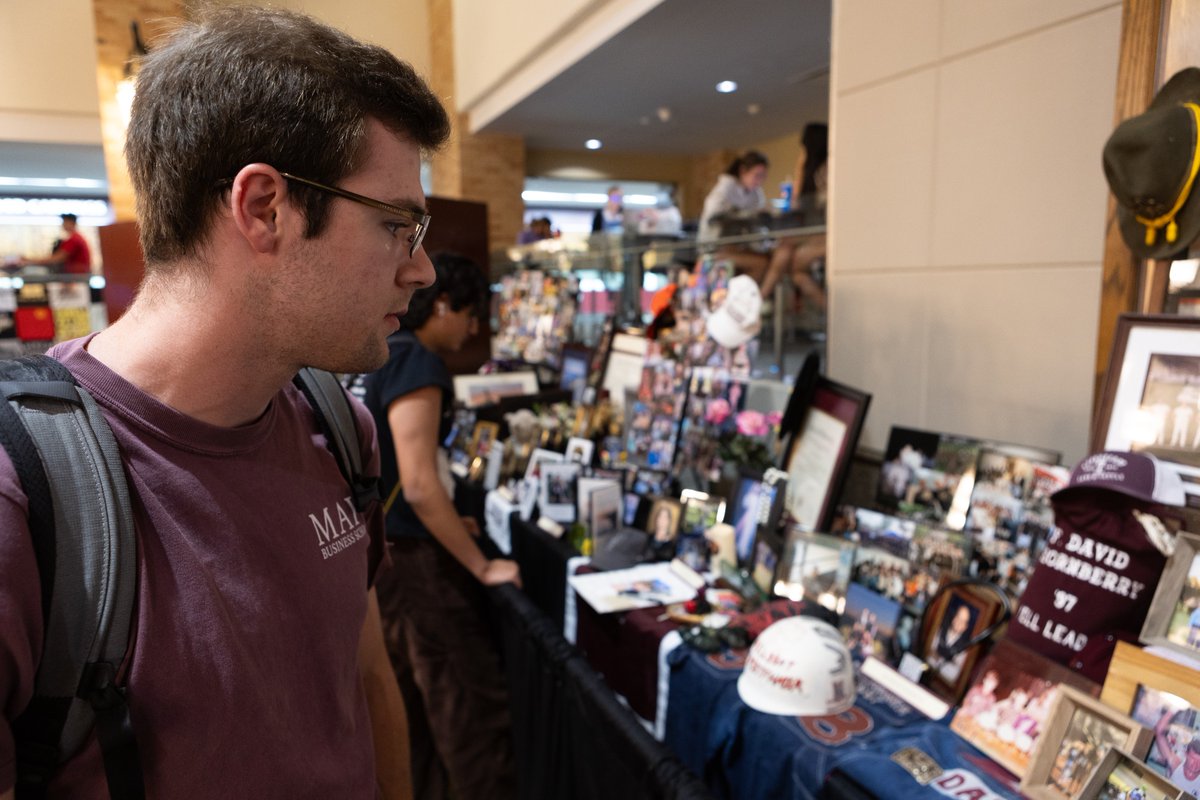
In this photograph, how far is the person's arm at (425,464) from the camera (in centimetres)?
209

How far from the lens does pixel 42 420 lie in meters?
0.66

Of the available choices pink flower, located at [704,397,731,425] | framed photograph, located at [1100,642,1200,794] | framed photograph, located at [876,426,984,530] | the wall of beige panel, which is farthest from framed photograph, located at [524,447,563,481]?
framed photograph, located at [1100,642,1200,794]

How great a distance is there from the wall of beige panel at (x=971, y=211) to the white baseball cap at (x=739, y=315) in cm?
29

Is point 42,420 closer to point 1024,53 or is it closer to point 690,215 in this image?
point 1024,53

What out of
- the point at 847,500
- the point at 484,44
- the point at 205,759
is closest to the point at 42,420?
the point at 205,759

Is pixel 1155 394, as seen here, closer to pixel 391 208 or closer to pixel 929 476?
pixel 929 476

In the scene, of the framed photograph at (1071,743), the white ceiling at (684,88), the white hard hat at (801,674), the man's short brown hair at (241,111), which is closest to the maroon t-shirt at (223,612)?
the man's short brown hair at (241,111)

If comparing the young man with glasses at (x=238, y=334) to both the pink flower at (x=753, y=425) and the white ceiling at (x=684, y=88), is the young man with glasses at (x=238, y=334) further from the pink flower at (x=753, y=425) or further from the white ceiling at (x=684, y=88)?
the white ceiling at (x=684, y=88)

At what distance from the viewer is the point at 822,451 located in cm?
190

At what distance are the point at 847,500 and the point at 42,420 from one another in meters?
1.91

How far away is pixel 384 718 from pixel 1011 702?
100 centimetres

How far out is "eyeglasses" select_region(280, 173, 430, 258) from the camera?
2.47 feet

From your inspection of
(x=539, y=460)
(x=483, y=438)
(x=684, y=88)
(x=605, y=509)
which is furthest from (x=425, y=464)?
(x=684, y=88)

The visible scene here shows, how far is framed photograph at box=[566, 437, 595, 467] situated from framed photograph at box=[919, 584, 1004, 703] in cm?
148
